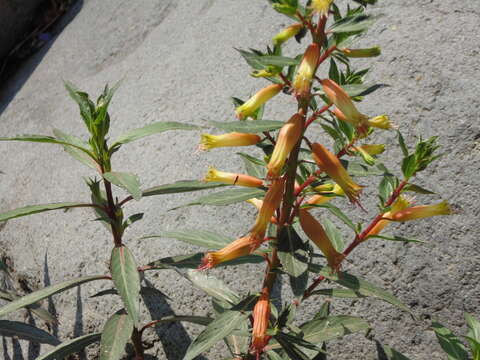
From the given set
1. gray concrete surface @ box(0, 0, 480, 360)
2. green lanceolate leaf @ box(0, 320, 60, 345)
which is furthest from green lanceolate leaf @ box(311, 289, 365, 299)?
green lanceolate leaf @ box(0, 320, 60, 345)

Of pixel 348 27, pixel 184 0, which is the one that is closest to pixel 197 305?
pixel 348 27

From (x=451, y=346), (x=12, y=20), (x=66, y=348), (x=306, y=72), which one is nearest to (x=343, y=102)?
(x=306, y=72)

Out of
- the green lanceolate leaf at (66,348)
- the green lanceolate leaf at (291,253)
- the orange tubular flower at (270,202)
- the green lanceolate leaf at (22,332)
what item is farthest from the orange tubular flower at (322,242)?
the green lanceolate leaf at (22,332)

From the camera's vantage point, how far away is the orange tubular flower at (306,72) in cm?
124

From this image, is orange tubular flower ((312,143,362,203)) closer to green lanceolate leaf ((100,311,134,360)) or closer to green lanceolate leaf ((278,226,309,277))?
green lanceolate leaf ((278,226,309,277))

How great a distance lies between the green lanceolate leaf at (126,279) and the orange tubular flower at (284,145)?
0.63m

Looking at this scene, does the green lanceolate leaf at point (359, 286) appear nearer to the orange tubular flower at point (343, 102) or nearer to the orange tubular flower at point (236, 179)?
the orange tubular flower at point (236, 179)

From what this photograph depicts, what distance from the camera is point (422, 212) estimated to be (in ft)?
5.10

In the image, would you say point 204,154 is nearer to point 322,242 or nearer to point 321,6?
point 322,242

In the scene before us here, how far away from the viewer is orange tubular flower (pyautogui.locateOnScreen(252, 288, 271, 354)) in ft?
4.72

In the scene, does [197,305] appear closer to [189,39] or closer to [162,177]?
[162,177]

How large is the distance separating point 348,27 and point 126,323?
4.06 feet

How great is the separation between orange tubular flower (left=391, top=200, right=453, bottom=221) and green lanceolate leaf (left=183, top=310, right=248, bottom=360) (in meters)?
0.55

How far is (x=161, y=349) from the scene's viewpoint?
229 cm
